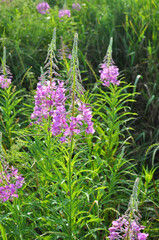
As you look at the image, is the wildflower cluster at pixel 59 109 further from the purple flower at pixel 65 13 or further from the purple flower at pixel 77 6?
the purple flower at pixel 77 6

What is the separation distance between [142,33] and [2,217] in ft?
9.97

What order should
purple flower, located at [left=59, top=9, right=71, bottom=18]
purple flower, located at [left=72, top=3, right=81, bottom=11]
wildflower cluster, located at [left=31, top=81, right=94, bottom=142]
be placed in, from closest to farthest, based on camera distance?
wildflower cluster, located at [left=31, top=81, right=94, bottom=142], purple flower, located at [left=59, top=9, right=71, bottom=18], purple flower, located at [left=72, top=3, right=81, bottom=11]

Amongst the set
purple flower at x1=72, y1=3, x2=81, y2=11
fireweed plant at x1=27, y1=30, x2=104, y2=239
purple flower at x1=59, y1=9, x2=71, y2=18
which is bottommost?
fireweed plant at x1=27, y1=30, x2=104, y2=239

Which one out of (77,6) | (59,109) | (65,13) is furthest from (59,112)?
(77,6)

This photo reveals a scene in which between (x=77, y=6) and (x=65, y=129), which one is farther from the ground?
(x=77, y=6)

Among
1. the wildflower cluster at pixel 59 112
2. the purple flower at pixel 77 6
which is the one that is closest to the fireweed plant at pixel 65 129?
the wildflower cluster at pixel 59 112

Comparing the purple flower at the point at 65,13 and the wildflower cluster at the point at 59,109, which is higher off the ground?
the purple flower at the point at 65,13

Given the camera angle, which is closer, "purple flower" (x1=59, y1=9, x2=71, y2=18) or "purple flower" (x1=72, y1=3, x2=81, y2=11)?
"purple flower" (x1=59, y1=9, x2=71, y2=18)

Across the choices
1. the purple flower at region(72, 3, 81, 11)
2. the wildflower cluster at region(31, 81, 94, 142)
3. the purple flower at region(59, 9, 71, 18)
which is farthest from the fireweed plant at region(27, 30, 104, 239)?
the purple flower at region(72, 3, 81, 11)

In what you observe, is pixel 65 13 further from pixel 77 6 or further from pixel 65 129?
pixel 65 129

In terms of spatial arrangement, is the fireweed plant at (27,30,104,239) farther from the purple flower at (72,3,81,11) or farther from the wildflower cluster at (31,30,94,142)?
the purple flower at (72,3,81,11)

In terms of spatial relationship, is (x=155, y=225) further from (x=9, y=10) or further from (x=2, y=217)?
(x=9, y=10)

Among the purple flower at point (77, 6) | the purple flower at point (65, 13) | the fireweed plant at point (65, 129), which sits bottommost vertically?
the fireweed plant at point (65, 129)

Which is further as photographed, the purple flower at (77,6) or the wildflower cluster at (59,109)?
the purple flower at (77,6)
